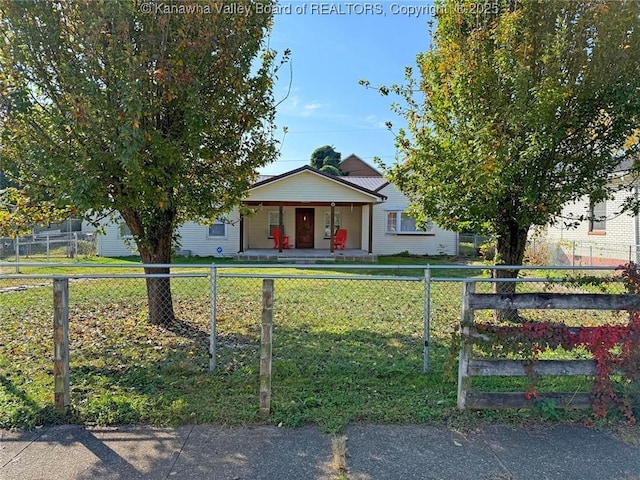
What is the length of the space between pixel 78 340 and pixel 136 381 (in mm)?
2106

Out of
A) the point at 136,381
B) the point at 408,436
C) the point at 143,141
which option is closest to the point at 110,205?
the point at 143,141

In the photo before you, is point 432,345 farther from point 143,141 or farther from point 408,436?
point 143,141

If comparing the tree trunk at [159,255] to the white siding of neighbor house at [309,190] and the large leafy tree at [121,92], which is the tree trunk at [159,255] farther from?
the white siding of neighbor house at [309,190]

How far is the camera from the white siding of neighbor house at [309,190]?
17172mm

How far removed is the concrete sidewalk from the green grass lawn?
0.19m

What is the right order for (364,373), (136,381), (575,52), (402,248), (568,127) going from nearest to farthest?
(136,381)
(364,373)
(575,52)
(568,127)
(402,248)

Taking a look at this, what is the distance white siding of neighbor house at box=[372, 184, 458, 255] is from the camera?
19578 mm

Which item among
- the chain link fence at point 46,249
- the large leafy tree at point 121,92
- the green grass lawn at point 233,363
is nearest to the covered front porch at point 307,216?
the chain link fence at point 46,249

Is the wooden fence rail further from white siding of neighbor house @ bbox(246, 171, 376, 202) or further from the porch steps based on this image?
white siding of neighbor house @ bbox(246, 171, 376, 202)

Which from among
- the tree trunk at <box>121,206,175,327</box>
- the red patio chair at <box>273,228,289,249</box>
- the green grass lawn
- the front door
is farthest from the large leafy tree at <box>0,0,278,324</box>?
the front door

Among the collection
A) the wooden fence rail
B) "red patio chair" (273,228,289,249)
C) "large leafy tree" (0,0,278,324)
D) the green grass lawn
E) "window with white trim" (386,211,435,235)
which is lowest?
the green grass lawn

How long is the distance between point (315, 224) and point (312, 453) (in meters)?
18.3

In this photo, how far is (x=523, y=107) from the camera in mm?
4965

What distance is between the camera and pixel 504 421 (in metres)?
3.52
